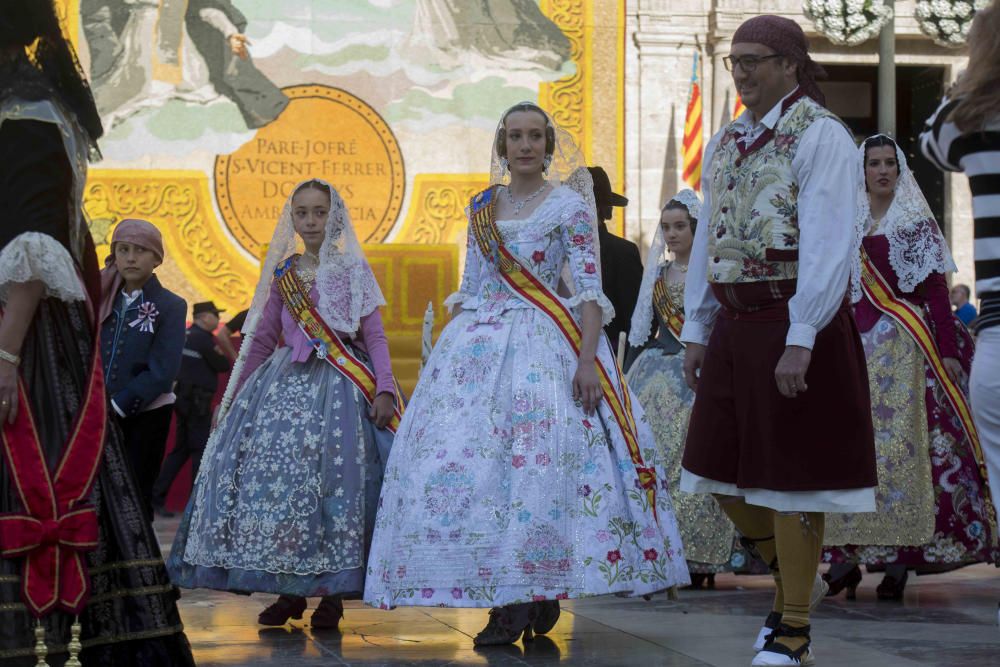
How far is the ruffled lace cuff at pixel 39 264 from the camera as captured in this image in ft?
12.5

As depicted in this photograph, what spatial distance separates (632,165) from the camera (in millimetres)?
14695

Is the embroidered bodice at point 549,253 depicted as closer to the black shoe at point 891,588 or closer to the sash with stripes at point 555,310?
the sash with stripes at point 555,310

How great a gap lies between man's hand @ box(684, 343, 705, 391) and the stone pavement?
33.3 inches

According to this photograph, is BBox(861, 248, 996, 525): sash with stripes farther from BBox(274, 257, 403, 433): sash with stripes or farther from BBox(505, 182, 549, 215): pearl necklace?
BBox(274, 257, 403, 433): sash with stripes

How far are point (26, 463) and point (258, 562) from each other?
1.87 m

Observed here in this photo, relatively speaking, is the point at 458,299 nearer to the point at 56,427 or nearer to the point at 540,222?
the point at 540,222

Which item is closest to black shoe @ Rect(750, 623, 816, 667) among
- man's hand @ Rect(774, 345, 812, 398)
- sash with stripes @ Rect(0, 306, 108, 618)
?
man's hand @ Rect(774, 345, 812, 398)

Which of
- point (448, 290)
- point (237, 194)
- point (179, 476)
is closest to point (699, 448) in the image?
point (448, 290)

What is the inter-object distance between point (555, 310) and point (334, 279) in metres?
1.11

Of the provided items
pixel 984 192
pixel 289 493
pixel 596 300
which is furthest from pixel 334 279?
pixel 984 192

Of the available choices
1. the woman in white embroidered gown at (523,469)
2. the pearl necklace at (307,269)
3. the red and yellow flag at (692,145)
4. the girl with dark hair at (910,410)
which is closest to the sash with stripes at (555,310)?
the woman in white embroidered gown at (523,469)

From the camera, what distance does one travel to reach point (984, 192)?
3.49 metres

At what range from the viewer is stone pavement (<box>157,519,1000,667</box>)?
15.8 ft

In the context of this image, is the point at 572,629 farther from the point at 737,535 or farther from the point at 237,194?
the point at 237,194
